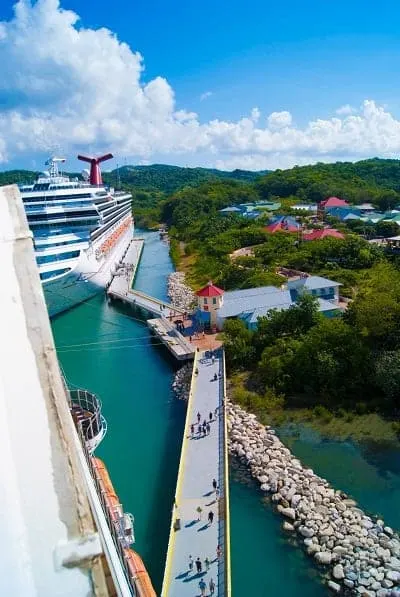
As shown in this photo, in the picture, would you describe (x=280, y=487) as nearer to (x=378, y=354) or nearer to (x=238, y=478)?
(x=238, y=478)

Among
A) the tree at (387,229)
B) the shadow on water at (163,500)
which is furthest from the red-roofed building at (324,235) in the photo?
the shadow on water at (163,500)

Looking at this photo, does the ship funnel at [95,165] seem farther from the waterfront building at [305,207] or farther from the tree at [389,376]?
the tree at [389,376]

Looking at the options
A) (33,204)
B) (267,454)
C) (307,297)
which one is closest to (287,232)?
(33,204)

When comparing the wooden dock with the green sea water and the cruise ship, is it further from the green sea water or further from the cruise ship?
the cruise ship

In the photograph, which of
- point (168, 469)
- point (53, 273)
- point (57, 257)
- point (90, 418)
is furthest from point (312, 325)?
point (57, 257)

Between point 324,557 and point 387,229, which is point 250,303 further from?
point 387,229

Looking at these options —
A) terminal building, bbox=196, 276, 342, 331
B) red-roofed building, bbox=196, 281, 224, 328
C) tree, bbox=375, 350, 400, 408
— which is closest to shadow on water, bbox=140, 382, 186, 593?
tree, bbox=375, 350, 400, 408

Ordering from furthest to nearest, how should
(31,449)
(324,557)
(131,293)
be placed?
(131,293), (324,557), (31,449)
